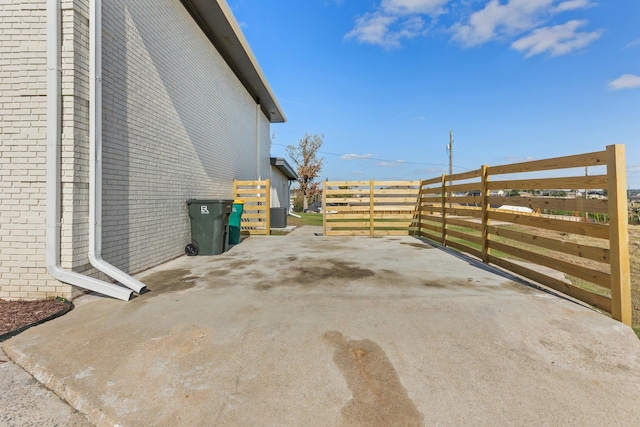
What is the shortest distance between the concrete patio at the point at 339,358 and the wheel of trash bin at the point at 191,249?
8.25 feet

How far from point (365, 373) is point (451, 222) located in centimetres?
579

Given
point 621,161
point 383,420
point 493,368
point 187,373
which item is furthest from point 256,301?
point 621,161

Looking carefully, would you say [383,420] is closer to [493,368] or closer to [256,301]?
[493,368]

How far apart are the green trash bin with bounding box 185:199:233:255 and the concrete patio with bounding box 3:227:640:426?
251cm

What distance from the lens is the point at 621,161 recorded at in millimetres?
2910

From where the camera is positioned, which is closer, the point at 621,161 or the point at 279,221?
the point at 621,161

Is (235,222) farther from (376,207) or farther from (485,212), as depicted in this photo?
(485,212)

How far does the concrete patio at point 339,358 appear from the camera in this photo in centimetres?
170

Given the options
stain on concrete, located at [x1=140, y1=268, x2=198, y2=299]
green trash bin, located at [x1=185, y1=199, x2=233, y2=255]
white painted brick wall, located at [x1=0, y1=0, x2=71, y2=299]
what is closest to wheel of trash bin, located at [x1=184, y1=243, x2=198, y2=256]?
green trash bin, located at [x1=185, y1=199, x2=233, y2=255]

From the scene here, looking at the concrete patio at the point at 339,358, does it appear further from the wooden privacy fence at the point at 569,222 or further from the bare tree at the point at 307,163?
the bare tree at the point at 307,163

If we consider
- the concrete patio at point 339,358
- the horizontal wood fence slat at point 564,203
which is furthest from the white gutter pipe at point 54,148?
the horizontal wood fence slat at point 564,203

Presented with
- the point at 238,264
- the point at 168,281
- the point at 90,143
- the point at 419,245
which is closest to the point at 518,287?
the point at 419,245

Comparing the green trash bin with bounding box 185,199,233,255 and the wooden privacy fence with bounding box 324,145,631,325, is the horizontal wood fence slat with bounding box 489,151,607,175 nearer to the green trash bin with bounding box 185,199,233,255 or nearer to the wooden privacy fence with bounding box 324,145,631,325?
the wooden privacy fence with bounding box 324,145,631,325

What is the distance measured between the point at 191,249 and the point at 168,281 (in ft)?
6.70
